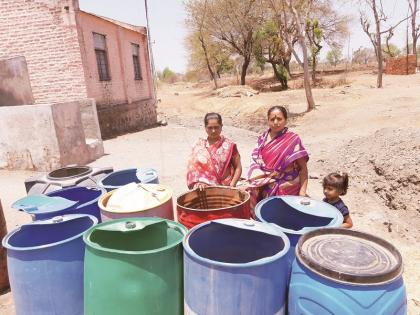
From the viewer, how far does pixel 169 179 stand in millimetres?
7102

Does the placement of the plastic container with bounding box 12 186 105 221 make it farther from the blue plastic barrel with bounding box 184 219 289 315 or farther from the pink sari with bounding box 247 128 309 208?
the pink sari with bounding box 247 128 309 208

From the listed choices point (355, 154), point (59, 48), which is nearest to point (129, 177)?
point (355, 154)

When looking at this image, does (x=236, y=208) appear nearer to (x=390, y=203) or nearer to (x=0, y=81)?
(x=390, y=203)

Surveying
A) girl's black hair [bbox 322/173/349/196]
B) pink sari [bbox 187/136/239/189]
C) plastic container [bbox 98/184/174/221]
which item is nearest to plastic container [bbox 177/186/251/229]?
plastic container [bbox 98/184/174/221]

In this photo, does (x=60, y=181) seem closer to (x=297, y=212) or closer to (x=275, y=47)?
(x=297, y=212)

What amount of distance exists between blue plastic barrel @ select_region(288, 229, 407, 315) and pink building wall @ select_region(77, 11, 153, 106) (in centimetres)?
1065

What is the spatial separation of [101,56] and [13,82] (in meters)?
3.44

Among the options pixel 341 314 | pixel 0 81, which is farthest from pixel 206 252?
A: pixel 0 81

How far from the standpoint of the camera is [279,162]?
3133mm

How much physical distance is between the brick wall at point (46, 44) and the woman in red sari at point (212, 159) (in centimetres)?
875

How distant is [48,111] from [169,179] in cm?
283

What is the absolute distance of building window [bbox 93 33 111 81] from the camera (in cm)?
1218

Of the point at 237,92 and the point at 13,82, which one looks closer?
the point at 13,82

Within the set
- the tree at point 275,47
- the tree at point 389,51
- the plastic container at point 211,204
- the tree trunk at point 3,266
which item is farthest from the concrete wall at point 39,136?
the tree at point 389,51
